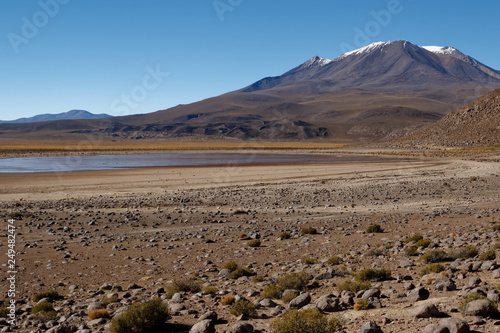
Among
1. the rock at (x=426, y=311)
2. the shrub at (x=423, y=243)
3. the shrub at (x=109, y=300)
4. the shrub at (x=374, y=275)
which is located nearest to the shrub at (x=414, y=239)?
the shrub at (x=423, y=243)

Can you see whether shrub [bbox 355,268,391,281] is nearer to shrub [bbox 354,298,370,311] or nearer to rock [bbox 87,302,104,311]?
shrub [bbox 354,298,370,311]

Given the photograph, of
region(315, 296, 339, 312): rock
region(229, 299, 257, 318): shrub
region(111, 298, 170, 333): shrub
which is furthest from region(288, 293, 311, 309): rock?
region(111, 298, 170, 333): shrub

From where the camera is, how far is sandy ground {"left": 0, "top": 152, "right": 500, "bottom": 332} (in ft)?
32.1

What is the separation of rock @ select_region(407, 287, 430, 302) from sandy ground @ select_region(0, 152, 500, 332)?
0.62 ft

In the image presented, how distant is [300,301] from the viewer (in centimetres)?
760

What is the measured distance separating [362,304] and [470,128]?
85264 mm

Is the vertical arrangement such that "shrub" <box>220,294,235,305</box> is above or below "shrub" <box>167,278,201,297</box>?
above

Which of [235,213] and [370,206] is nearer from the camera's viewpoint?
[235,213]

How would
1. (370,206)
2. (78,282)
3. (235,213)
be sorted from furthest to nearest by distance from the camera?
(370,206) < (235,213) < (78,282)

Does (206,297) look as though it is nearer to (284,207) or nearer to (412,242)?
(412,242)

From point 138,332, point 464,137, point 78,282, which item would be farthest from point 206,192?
point 464,137

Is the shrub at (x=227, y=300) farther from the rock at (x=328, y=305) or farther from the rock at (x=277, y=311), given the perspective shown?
the rock at (x=328, y=305)

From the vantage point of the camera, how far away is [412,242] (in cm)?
1250

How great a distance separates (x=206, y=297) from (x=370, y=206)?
13.9 metres
